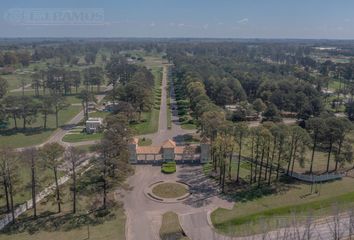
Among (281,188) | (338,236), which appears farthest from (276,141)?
(338,236)

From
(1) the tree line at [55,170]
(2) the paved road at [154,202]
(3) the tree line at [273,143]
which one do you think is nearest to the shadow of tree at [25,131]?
(2) the paved road at [154,202]

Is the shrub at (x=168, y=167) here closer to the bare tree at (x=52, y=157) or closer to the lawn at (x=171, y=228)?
the lawn at (x=171, y=228)

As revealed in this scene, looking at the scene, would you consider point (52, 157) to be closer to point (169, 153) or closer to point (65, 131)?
point (169, 153)

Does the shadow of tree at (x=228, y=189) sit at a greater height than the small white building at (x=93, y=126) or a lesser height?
lesser

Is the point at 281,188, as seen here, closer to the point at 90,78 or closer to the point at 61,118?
the point at 61,118

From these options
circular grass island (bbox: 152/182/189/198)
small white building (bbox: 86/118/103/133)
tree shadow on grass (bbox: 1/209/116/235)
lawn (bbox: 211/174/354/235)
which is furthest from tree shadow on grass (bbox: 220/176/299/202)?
small white building (bbox: 86/118/103/133)

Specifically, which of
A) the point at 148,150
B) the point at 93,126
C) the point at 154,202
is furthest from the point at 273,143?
the point at 93,126
